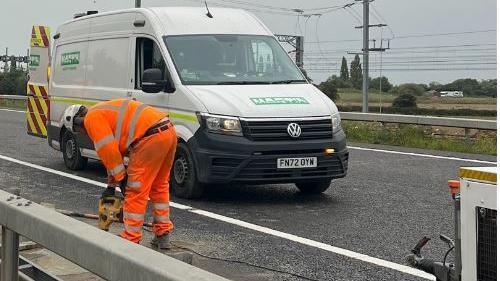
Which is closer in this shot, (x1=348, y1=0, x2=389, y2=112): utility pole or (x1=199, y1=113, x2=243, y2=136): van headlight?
(x1=199, y1=113, x2=243, y2=136): van headlight

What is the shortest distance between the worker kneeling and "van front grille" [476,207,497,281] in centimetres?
308

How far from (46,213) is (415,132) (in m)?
14.0

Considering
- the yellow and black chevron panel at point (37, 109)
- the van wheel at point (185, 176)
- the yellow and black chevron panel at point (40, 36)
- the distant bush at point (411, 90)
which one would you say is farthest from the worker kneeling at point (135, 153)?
the distant bush at point (411, 90)

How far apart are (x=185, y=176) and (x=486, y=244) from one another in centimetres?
568

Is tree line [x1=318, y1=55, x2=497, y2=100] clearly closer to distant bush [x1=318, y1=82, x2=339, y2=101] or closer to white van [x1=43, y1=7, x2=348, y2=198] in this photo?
distant bush [x1=318, y1=82, x2=339, y2=101]

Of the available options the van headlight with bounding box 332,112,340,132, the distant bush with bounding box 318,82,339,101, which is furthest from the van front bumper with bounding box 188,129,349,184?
the distant bush with bounding box 318,82,339,101

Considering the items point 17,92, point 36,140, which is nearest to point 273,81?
point 36,140

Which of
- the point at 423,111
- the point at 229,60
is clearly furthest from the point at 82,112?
the point at 423,111

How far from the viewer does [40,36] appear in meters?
14.1

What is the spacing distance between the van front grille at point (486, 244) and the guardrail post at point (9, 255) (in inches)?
78.9

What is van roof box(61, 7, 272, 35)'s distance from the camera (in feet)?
29.7

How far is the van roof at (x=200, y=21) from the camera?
9.04 m

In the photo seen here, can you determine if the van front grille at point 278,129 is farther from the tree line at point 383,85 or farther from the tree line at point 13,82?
the tree line at point 13,82

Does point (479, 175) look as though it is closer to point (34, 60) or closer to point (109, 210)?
point (109, 210)
